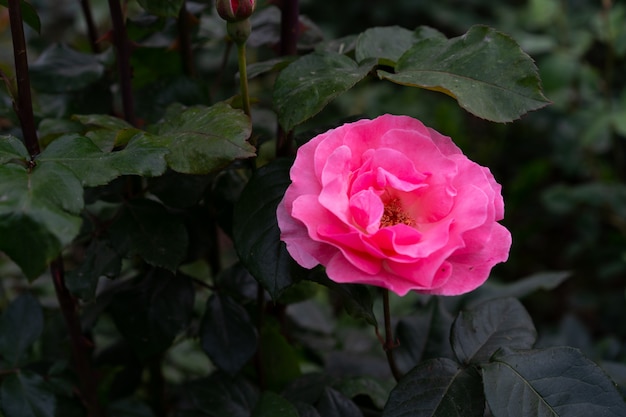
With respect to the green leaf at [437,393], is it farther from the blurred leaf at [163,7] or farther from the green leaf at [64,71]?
the green leaf at [64,71]

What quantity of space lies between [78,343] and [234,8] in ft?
1.48

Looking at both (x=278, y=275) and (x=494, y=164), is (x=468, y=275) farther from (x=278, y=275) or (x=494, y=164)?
(x=494, y=164)

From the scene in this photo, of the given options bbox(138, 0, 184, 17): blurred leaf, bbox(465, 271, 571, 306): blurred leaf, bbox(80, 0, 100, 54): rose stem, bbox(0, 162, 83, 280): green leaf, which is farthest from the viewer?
bbox(465, 271, 571, 306): blurred leaf

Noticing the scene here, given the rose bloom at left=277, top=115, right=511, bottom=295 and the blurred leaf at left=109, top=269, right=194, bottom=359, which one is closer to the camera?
the rose bloom at left=277, top=115, right=511, bottom=295

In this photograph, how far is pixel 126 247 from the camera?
750 millimetres

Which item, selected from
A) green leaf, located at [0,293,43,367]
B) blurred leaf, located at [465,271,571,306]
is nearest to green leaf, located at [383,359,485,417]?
blurred leaf, located at [465,271,571,306]

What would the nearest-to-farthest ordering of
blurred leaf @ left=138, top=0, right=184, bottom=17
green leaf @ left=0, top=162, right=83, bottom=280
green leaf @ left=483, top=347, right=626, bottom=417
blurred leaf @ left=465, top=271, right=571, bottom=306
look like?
green leaf @ left=0, top=162, right=83, bottom=280, green leaf @ left=483, top=347, right=626, bottom=417, blurred leaf @ left=138, top=0, right=184, bottom=17, blurred leaf @ left=465, top=271, right=571, bottom=306

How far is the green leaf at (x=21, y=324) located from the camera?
0.86 m

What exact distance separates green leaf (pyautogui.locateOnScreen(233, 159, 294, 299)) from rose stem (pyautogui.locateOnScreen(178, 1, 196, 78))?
325 mm

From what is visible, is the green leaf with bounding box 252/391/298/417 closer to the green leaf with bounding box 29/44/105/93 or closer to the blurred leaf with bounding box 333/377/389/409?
the blurred leaf with bounding box 333/377/389/409

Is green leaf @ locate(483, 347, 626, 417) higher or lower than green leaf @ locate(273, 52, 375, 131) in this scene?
lower

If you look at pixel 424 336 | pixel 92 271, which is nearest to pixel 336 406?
pixel 424 336

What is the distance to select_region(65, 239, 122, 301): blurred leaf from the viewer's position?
75cm

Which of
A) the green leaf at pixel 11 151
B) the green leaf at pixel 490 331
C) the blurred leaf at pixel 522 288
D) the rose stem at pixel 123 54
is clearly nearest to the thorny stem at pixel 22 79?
the green leaf at pixel 11 151
